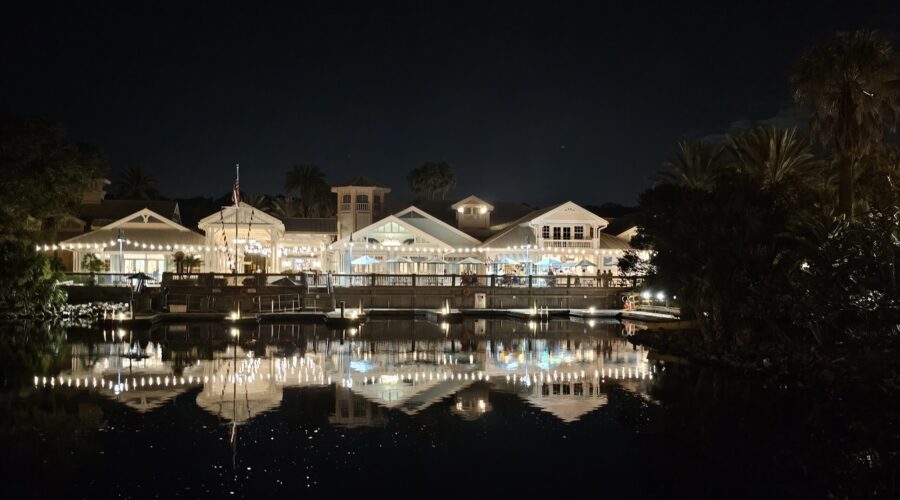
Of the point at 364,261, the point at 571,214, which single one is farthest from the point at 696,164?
the point at 364,261

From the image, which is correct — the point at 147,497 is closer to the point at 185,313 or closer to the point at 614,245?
the point at 185,313

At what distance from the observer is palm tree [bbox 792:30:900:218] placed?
1090 inches

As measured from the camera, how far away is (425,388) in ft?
77.2

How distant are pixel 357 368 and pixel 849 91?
19.2 m

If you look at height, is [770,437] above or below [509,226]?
below

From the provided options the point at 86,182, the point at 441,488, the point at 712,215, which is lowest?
the point at 441,488

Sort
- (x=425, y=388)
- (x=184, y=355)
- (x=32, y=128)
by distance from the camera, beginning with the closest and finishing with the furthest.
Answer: (x=425, y=388)
(x=184, y=355)
(x=32, y=128)

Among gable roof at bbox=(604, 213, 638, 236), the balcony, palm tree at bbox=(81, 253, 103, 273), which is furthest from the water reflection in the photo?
gable roof at bbox=(604, 213, 638, 236)

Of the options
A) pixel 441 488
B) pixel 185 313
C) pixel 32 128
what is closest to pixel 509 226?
pixel 185 313

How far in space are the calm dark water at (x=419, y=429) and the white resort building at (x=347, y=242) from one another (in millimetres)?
27324

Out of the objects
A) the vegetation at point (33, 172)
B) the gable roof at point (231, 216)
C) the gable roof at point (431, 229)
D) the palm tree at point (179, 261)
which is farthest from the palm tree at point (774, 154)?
the vegetation at point (33, 172)

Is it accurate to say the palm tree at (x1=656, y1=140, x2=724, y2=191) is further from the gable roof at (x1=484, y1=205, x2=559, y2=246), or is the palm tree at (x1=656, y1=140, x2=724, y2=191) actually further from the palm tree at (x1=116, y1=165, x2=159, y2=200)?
the palm tree at (x1=116, y1=165, x2=159, y2=200)

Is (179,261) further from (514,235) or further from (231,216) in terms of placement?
(514,235)

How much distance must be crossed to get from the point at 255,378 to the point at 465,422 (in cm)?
856
